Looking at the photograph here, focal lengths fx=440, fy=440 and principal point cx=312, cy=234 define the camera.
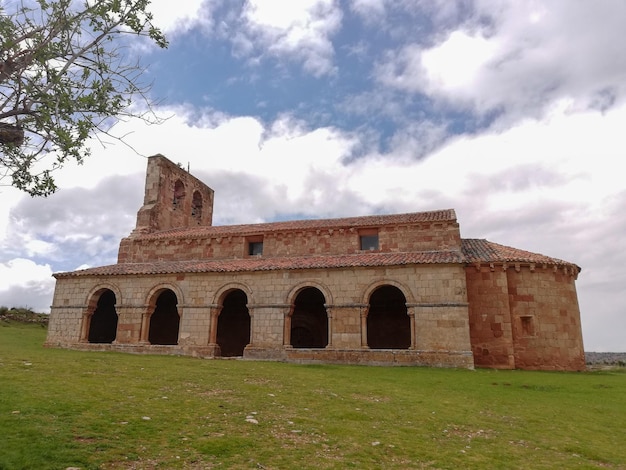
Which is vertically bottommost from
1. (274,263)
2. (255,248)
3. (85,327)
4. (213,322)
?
(85,327)

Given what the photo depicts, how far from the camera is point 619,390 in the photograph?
1283cm

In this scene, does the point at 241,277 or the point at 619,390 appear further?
the point at 241,277

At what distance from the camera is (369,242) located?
864 inches

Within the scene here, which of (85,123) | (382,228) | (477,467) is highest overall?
(382,228)

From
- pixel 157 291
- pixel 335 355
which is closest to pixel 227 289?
pixel 157 291

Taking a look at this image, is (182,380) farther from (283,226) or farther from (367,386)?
(283,226)

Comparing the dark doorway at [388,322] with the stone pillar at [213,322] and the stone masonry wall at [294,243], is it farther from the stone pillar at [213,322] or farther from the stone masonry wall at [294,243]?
the stone pillar at [213,322]

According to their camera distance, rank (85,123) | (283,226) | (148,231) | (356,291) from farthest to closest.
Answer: (148,231) < (283,226) < (356,291) < (85,123)

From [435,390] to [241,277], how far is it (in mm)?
11116

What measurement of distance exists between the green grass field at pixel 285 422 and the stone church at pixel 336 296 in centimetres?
546

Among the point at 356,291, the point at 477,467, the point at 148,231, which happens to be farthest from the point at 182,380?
the point at 148,231

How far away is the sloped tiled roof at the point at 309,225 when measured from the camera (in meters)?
21.3

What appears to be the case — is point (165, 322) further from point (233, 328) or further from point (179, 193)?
point (179, 193)

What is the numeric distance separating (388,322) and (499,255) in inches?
264
